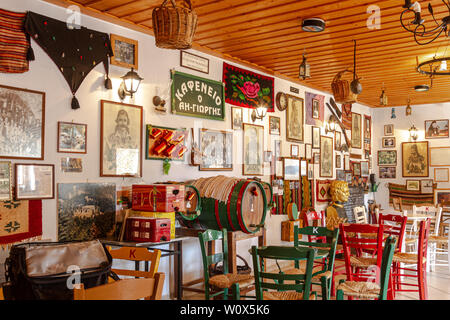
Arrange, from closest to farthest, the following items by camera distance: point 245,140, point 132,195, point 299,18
Answer: point 132,195
point 299,18
point 245,140

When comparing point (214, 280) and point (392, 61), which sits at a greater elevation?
point (392, 61)

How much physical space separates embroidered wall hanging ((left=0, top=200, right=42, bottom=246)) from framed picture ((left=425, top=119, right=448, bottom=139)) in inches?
383

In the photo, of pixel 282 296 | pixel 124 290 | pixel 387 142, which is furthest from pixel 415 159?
pixel 124 290

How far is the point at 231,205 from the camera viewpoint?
198 inches

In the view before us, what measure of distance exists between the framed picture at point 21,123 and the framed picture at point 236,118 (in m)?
3.13

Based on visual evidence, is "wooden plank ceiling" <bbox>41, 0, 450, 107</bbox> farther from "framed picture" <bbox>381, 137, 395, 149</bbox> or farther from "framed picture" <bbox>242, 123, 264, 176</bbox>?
"framed picture" <bbox>381, 137, 395, 149</bbox>

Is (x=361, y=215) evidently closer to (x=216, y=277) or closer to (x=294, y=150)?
(x=294, y=150)

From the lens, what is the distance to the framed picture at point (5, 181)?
394 centimetres

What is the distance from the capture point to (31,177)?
4180 mm

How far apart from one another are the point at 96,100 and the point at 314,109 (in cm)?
535
